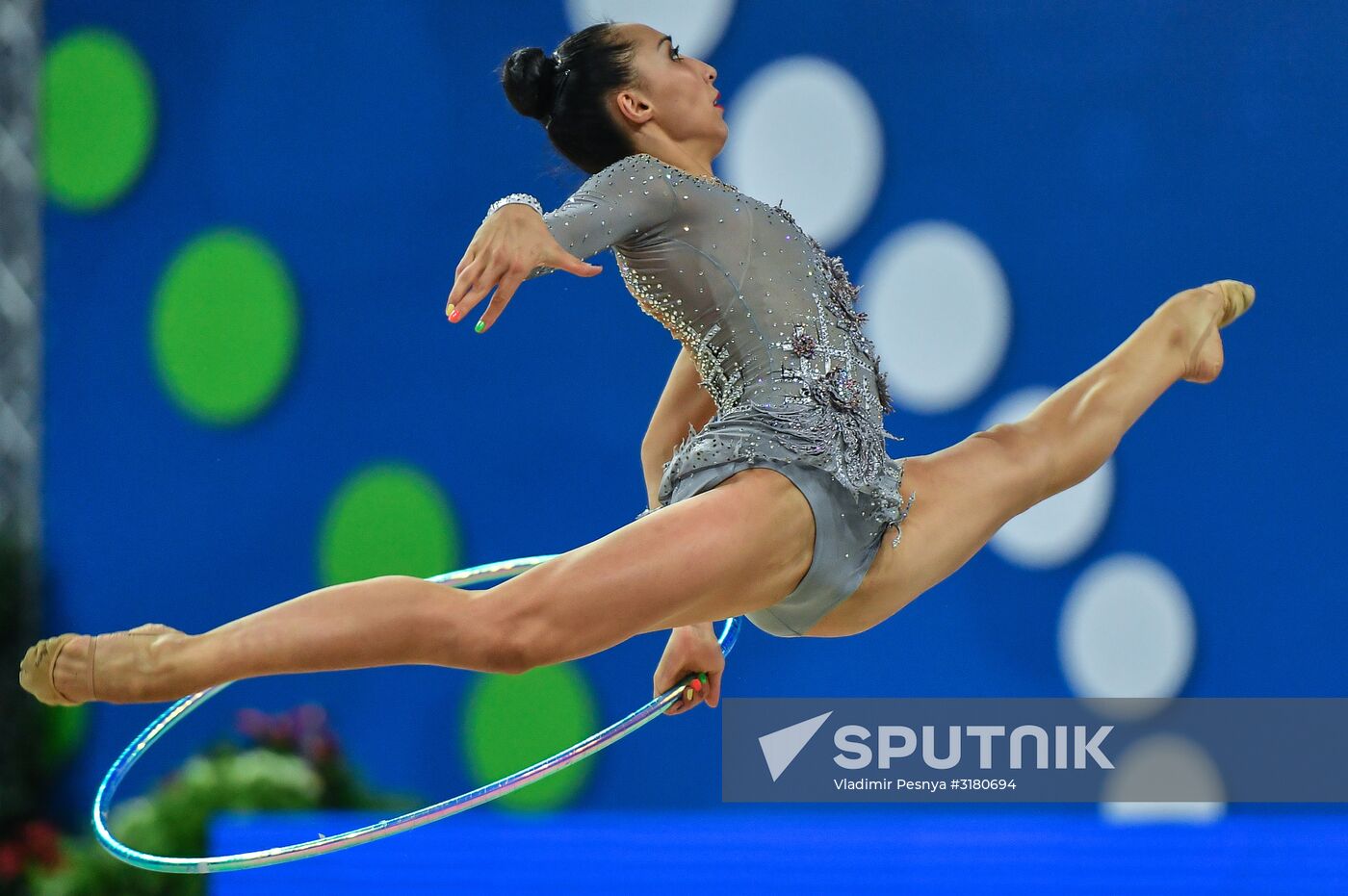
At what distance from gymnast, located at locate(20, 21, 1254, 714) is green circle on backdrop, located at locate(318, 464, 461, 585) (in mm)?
2052

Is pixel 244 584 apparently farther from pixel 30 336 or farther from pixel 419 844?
pixel 419 844

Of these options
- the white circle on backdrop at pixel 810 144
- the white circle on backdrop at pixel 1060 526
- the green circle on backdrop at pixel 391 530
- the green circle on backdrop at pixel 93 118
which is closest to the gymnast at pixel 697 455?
the white circle on backdrop at pixel 1060 526

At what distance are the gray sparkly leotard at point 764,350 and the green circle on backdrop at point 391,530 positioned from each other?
8.14ft

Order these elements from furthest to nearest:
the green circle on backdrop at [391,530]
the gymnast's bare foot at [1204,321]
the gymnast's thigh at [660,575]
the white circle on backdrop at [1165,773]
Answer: the green circle on backdrop at [391,530] < the white circle on backdrop at [1165,773] < the gymnast's bare foot at [1204,321] < the gymnast's thigh at [660,575]

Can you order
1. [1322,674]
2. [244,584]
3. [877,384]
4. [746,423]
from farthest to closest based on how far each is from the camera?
[244,584]
[1322,674]
[877,384]
[746,423]

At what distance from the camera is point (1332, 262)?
4508 mm

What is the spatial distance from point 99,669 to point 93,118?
3680 millimetres

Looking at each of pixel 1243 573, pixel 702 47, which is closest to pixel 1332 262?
pixel 1243 573

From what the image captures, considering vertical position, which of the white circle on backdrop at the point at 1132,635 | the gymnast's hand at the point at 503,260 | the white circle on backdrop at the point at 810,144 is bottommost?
the gymnast's hand at the point at 503,260

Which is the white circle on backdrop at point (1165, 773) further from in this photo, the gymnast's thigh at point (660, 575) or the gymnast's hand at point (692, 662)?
the gymnast's thigh at point (660, 575)

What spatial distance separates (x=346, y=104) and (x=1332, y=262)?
3165 mm

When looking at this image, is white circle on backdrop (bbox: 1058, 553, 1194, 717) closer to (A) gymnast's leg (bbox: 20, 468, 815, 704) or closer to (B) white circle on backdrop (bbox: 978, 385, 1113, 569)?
(B) white circle on backdrop (bbox: 978, 385, 1113, 569)

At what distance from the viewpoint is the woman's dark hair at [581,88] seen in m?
2.59

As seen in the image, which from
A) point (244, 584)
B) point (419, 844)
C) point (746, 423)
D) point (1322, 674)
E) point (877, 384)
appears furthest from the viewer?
point (244, 584)
